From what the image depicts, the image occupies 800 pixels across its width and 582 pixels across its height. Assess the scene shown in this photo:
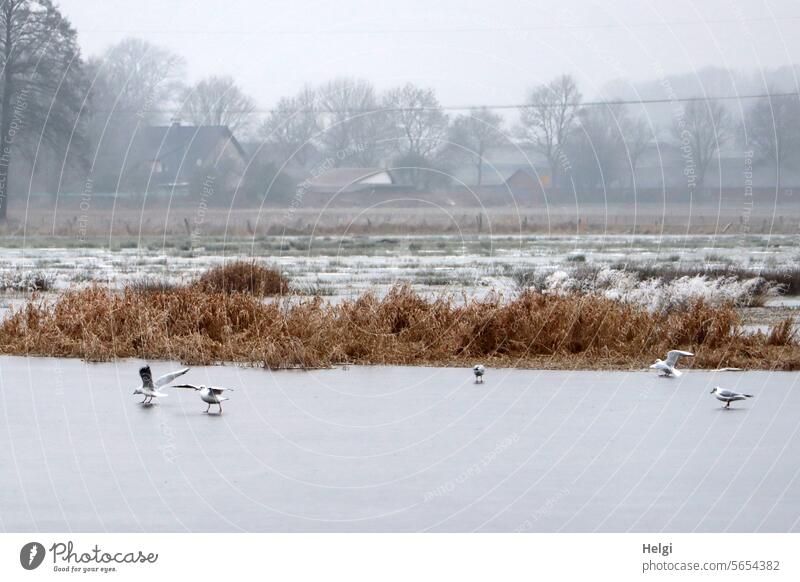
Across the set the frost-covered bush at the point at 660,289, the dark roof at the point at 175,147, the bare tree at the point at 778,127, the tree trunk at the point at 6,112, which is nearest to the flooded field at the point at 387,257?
the frost-covered bush at the point at 660,289

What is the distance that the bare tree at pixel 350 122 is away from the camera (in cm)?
3378

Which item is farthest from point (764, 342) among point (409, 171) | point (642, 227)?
point (642, 227)

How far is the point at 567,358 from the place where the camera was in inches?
593

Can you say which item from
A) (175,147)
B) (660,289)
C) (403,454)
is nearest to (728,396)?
(403,454)

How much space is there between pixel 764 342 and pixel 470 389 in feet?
15.1

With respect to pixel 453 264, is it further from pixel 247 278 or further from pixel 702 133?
pixel 702 133

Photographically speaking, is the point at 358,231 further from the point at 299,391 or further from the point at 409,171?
the point at 299,391

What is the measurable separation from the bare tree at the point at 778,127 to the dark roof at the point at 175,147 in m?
22.8

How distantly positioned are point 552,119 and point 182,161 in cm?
1362

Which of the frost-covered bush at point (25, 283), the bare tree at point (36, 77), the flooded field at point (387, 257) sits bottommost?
the flooded field at point (387, 257)

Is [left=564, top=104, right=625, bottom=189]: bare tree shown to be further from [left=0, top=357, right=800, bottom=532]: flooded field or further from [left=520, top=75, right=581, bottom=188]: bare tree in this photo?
[left=0, top=357, right=800, bottom=532]: flooded field

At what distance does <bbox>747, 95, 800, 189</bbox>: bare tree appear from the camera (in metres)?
57.1

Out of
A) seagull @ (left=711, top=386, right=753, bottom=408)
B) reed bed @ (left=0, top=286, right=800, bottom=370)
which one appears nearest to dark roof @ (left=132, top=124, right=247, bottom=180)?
reed bed @ (left=0, top=286, right=800, bottom=370)

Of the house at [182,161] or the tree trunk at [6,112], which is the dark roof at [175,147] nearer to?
the house at [182,161]
